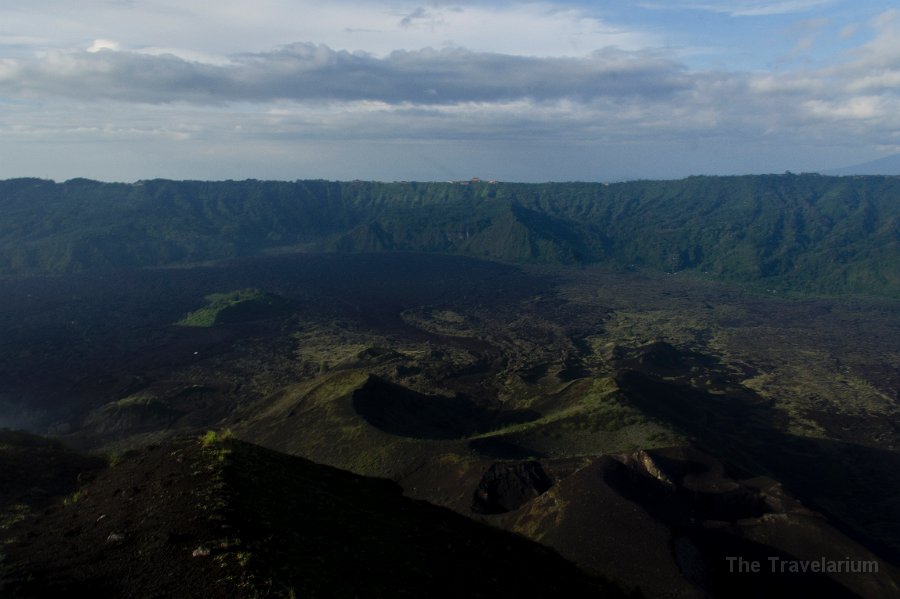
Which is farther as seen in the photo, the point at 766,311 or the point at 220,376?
the point at 766,311

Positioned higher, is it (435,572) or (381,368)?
(435,572)

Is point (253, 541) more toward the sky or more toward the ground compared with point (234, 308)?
more toward the sky

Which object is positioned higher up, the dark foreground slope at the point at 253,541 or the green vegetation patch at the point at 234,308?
the dark foreground slope at the point at 253,541

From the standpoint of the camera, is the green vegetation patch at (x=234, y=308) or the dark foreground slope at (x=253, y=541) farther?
the green vegetation patch at (x=234, y=308)

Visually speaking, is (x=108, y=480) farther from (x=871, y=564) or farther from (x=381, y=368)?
(x=381, y=368)

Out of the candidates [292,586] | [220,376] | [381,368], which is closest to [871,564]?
[292,586]

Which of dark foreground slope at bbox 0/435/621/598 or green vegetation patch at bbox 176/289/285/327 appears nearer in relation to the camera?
dark foreground slope at bbox 0/435/621/598

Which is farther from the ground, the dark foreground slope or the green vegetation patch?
the dark foreground slope

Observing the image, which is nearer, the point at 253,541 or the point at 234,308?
the point at 253,541
